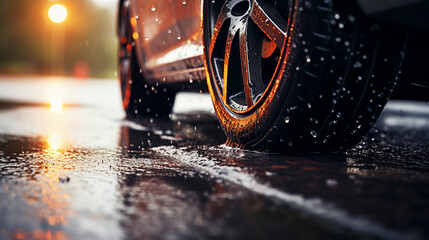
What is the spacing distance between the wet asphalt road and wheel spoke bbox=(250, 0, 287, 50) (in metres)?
0.61

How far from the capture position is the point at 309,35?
2.17m

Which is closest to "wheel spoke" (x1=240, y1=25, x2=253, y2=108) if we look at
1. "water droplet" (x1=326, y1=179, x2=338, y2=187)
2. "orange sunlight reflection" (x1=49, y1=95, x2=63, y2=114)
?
"water droplet" (x1=326, y1=179, x2=338, y2=187)

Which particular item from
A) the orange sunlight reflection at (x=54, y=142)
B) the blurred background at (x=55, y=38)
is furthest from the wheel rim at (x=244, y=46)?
the blurred background at (x=55, y=38)

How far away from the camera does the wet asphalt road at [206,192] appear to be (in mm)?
1399

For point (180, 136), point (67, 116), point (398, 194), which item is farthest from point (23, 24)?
point (398, 194)

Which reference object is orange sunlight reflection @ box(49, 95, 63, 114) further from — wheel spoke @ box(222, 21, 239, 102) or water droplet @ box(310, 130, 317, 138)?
water droplet @ box(310, 130, 317, 138)

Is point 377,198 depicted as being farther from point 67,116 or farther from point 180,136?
point 67,116

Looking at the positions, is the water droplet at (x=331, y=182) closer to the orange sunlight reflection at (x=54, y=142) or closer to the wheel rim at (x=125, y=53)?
the orange sunlight reflection at (x=54, y=142)

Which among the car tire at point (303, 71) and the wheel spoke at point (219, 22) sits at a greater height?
the wheel spoke at point (219, 22)

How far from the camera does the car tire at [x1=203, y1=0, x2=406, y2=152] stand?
2.19 metres

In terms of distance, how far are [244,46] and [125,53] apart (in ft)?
9.28

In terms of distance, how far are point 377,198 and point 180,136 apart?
224 cm

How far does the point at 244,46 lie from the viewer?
8.64ft

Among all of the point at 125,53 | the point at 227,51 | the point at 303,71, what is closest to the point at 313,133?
the point at 303,71
